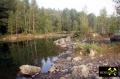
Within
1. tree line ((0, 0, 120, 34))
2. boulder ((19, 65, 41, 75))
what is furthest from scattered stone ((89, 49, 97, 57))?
tree line ((0, 0, 120, 34))

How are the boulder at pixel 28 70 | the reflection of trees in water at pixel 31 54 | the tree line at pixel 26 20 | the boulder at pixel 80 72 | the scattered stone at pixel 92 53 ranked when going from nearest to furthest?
the boulder at pixel 80 72 < the boulder at pixel 28 70 < the scattered stone at pixel 92 53 < the reflection of trees in water at pixel 31 54 < the tree line at pixel 26 20

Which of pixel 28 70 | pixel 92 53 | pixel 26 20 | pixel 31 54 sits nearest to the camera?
pixel 28 70

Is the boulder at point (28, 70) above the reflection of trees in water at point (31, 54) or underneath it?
above

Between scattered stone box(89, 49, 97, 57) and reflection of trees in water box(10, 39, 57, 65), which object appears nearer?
scattered stone box(89, 49, 97, 57)

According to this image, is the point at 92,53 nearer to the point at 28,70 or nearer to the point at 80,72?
the point at 28,70

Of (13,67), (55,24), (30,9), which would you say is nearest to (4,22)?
(30,9)

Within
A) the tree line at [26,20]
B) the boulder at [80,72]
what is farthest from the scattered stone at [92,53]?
the tree line at [26,20]

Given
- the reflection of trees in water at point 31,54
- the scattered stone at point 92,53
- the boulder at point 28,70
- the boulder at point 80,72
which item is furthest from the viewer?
the reflection of trees in water at point 31,54

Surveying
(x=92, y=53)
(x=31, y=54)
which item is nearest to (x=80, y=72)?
(x=92, y=53)

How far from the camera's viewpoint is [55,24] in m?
110

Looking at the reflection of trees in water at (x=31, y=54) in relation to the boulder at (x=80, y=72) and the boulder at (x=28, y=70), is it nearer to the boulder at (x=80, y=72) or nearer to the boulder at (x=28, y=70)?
the boulder at (x=28, y=70)

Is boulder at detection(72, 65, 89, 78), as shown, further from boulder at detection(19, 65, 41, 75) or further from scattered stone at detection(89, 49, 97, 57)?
scattered stone at detection(89, 49, 97, 57)

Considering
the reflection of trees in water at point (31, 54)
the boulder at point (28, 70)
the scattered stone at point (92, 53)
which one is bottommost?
the reflection of trees in water at point (31, 54)

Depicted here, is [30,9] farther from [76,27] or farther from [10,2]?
[76,27]
